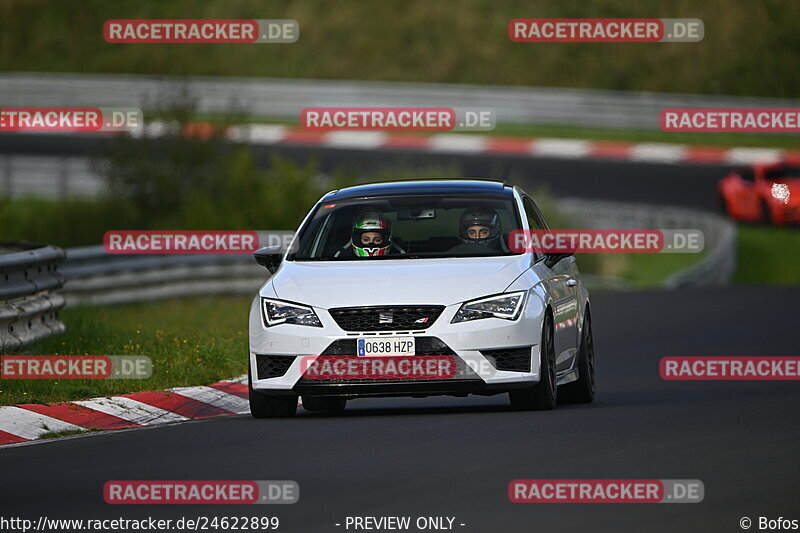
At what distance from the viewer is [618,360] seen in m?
17.8

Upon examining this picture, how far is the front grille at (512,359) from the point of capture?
11.8 meters

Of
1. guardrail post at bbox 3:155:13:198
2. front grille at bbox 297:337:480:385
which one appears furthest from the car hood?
guardrail post at bbox 3:155:13:198

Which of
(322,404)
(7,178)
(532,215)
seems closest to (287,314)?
(322,404)

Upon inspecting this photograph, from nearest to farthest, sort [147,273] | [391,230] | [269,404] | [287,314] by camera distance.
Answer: [287,314] → [269,404] → [391,230] → [147,273]

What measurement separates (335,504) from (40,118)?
37723 millimetres

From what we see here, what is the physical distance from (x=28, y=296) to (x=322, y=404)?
2855 millimetres

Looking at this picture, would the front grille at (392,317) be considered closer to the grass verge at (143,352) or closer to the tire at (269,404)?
the tire at (269,404)

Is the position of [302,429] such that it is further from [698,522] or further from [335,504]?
[698,522]

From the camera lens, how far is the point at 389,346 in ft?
38.3

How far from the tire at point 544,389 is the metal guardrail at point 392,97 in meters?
31.6

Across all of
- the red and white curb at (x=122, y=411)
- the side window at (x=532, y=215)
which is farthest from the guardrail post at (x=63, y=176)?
the side window at (x=532, y=215)

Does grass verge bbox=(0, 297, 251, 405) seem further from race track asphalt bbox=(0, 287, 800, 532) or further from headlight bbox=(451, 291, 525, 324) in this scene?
headlight bbox=(451, 291, 525, 324)

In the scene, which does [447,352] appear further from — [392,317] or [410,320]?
[392,317]

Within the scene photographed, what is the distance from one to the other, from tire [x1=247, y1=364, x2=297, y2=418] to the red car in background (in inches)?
913
